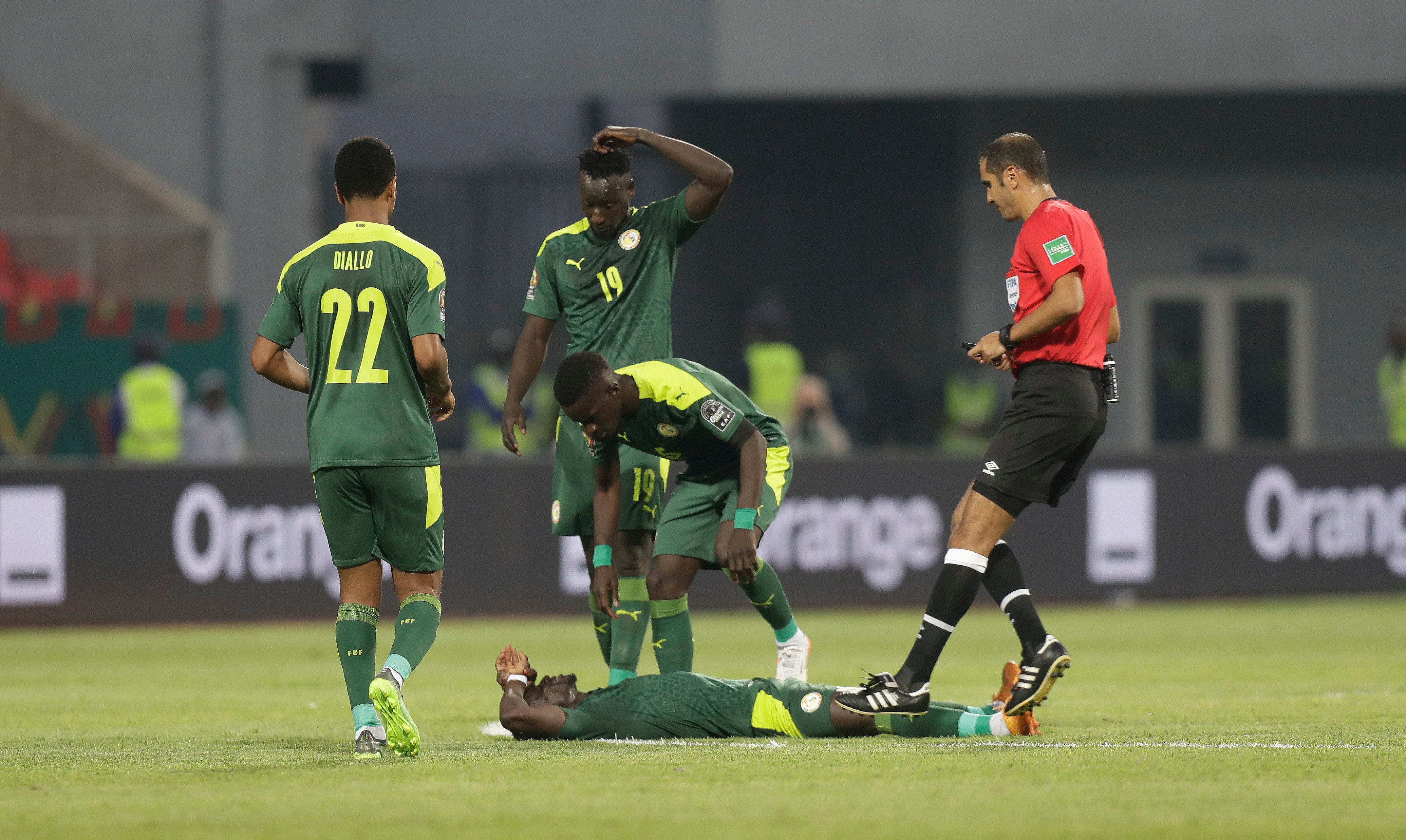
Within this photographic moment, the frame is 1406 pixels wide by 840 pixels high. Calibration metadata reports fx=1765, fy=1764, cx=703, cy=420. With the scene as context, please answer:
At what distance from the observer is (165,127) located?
20.5 m

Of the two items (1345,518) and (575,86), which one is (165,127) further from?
(1345,518)

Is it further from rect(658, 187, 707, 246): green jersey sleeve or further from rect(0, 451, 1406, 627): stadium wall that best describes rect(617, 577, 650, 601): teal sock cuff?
rect(0, 451, 1406, 627): stadium wall

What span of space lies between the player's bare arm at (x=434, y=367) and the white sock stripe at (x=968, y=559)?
189 cm

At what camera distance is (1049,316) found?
20.8 feet

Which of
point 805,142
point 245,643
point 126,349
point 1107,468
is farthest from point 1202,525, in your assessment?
point 126,349

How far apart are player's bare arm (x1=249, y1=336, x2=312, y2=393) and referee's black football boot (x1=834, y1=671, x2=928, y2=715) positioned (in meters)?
2.22

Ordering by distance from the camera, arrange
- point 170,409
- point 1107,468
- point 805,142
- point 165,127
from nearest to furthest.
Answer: point 1107,468 < point 170,409 < point 165,127 < point 805,142

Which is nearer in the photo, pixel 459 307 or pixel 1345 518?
pixel 1345 518

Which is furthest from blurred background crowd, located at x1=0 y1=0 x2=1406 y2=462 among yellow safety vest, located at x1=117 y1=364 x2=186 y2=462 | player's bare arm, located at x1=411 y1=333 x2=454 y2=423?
player's bare arm, located at x1=411 y1=333 x2=454 y2=423

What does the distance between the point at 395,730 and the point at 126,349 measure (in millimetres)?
14681

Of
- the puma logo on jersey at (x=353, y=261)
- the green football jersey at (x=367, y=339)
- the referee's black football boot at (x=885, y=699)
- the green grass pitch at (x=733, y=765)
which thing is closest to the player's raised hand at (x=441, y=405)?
the green football jersey at (x=367, y=339)

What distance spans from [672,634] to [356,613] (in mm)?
1343

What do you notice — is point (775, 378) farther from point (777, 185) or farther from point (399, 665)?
point (399, 665)

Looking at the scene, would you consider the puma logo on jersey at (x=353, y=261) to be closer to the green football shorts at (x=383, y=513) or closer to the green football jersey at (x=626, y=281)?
the green football shorts at (x=383, y=513)
